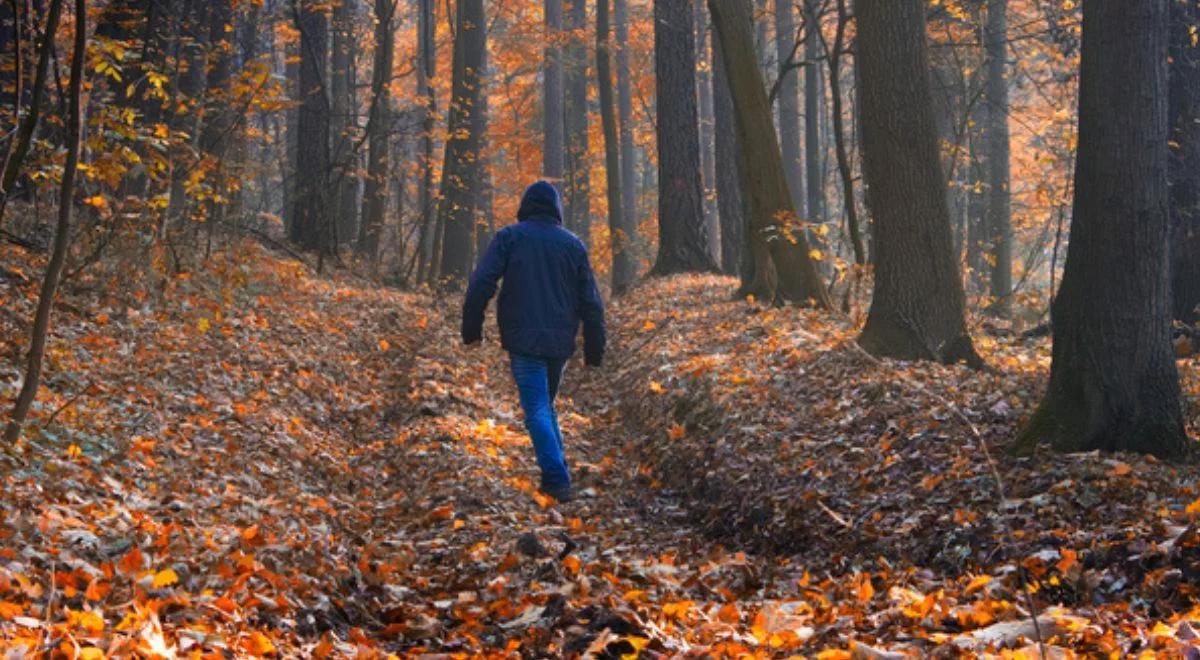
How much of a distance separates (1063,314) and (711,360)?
4707 mm

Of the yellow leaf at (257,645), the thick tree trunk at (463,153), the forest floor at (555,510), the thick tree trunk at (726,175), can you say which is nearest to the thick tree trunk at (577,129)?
the thick tree trunk at (463,153)

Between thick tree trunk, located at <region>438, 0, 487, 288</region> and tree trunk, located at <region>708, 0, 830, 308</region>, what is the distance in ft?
32.2

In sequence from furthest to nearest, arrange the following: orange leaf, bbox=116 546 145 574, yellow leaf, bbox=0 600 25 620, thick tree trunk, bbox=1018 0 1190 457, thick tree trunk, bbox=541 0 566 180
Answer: thick tree trunk, bbox=541 0 566 180
thick tree trunk, bbox=1018 0 1190 457
orange leaf, bbox=116 546 145 574
yellow leaf, bbox=0 600 25 620

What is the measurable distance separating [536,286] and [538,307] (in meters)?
0.16

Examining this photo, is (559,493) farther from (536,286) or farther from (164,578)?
(164,578)

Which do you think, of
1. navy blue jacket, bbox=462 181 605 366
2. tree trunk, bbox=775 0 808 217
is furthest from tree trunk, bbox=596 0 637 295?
navy blue jacket, bbox=462 181 605 366

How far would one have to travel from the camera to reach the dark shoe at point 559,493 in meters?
7.66

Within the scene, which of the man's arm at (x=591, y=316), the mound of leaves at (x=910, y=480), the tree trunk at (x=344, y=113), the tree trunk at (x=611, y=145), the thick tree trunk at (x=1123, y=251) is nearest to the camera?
the mound of leaves at (x=910, y=480)

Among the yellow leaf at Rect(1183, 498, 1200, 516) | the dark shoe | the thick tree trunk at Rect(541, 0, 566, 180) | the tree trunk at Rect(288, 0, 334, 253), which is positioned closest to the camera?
the yellow leaf at Rect(1183, 498, 1200, 516)

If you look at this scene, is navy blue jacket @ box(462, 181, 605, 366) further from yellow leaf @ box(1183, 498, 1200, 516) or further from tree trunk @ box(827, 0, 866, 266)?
tree trunk @ box(827, 0, 866, 266)

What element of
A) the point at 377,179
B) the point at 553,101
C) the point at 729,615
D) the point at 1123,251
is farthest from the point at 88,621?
the point at 553,101

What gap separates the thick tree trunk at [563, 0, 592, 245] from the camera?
104ft

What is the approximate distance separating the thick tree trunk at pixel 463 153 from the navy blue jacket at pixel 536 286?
47.1 feet

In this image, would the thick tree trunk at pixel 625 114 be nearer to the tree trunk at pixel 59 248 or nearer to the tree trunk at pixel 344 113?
the tree trunk at pixel 344 113
